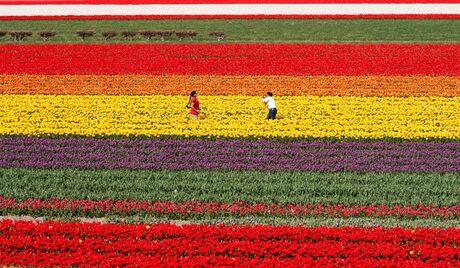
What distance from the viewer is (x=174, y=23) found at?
175ft

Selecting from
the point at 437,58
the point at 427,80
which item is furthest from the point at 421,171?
the point at 437,58

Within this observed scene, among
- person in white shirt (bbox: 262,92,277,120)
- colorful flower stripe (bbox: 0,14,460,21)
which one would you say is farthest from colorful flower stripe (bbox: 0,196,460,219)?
colorful flower stripe (bbox: 0,14,460,21)

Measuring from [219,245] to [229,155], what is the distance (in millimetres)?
6470

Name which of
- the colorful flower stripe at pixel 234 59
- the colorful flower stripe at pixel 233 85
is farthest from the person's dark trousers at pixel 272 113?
the colorful flower stripe at pixel 234 59

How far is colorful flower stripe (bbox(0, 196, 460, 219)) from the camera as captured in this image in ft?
49.2

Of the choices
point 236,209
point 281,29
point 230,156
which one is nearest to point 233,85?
point 230,156

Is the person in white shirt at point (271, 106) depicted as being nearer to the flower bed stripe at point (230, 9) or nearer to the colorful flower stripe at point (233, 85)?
the colorful flower stripe at point (233, 85)

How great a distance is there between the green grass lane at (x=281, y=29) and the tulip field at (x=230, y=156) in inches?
164

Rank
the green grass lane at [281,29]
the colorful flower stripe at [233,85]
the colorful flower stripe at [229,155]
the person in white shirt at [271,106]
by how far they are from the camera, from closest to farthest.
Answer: the colorful flower stripe at [229,155] < the person in white shirt at [271,106] < the colorful flower stripe at [233,85] < the green grass lane at [281,29]

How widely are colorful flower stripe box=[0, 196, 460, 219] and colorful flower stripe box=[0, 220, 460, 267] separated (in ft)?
3.85

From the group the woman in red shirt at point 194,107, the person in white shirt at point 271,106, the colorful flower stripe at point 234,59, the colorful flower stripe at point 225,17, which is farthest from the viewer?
the colorful flower stripe at point 225,17

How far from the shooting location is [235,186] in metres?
16.7

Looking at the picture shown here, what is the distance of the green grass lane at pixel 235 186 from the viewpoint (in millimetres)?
15945

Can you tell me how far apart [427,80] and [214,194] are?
665 inches
